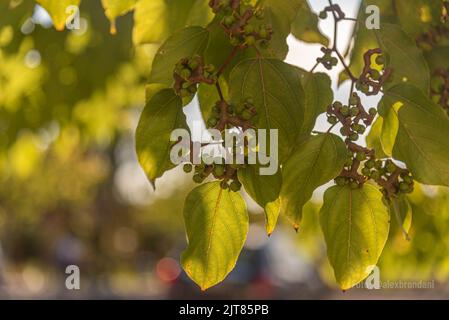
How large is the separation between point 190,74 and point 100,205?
24.4 meters

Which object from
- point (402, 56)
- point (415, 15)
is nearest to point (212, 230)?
point (402, 56)

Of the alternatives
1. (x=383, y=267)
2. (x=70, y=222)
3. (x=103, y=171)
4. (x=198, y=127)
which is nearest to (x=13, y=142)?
(x=383, y=267)

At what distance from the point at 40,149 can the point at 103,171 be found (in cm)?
1945

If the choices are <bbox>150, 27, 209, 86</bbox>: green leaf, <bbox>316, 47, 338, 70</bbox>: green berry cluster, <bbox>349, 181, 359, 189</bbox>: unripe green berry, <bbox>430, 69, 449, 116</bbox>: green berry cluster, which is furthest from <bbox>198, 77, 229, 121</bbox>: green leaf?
<bbox>430, 69, 449, 116</bbox>: green berry cluster

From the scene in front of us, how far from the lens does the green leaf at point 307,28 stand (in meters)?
1.77

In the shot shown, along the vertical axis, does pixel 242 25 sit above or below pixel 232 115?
above

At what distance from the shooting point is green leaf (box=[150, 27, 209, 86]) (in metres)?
1.47

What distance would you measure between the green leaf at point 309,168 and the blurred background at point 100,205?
31.1 inches

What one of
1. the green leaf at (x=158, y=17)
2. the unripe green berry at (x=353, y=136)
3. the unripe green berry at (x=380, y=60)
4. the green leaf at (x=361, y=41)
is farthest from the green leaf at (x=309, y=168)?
the green leaf at (x=158, y=17)

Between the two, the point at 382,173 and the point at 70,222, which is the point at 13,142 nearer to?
the point at 382,173

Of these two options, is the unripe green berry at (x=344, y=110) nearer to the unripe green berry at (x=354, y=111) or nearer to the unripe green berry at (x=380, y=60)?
the unripe green berry at (x=354, y=111)

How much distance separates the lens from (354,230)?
57.6 inches

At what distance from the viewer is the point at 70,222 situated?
84.8ft

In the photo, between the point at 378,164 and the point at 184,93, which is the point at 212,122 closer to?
the point at 184,93
